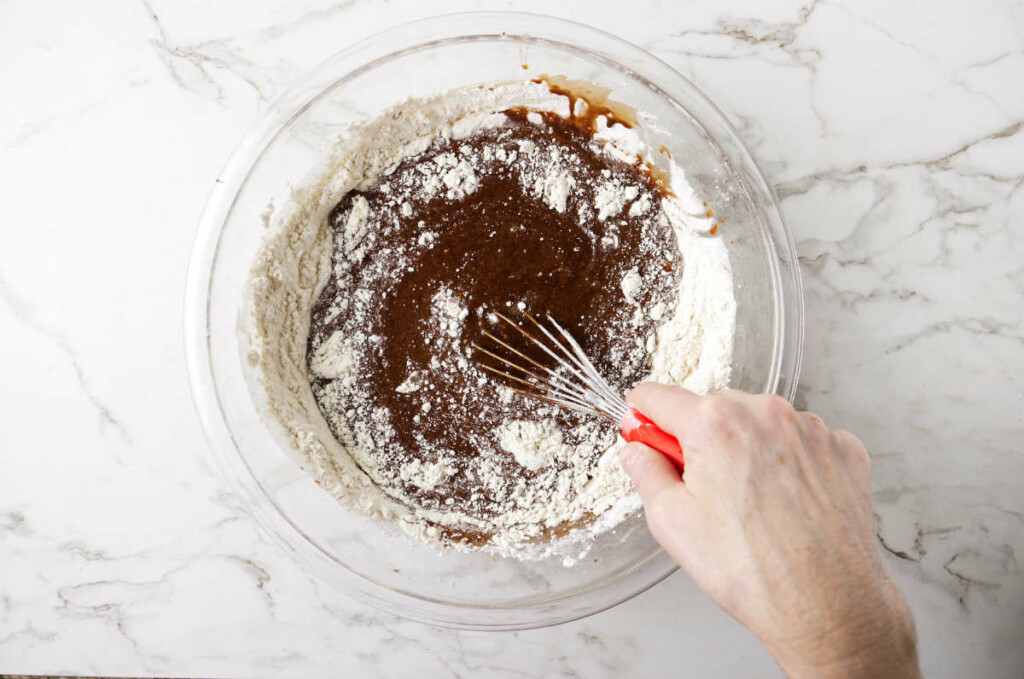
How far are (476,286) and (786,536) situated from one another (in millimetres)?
596

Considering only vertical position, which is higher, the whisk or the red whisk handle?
the whisk

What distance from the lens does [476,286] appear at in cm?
107

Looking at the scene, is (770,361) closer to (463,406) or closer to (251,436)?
(463,406)

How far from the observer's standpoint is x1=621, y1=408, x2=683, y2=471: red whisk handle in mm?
846

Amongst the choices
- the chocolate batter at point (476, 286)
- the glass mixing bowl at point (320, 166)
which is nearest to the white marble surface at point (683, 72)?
the glass mixing bowl at point (320, 166)

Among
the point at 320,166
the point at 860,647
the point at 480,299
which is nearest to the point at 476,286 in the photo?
the point at 480,299

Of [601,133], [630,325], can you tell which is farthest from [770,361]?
[601,133]

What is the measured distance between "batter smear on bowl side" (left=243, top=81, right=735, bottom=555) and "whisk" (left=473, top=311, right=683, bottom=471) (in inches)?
0.9

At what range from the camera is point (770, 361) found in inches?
40.0

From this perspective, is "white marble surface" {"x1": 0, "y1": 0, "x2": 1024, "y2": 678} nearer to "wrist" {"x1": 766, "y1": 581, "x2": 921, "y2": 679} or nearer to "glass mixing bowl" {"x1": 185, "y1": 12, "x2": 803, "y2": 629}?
"glass mixing bowl" {"x1": 185, "y1": 12, "x2": 803, "y2": 629}

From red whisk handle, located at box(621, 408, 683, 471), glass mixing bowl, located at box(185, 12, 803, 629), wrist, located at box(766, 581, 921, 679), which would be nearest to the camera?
wrist, located at box(766, 581, 921, 679)

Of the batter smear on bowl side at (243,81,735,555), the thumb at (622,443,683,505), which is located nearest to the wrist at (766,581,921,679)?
the thumb at (622,443,683,505)

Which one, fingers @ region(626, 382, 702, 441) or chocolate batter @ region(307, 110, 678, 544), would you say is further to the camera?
chocolate batter @ region(307, 110, 678, 544)

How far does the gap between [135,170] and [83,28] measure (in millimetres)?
262
